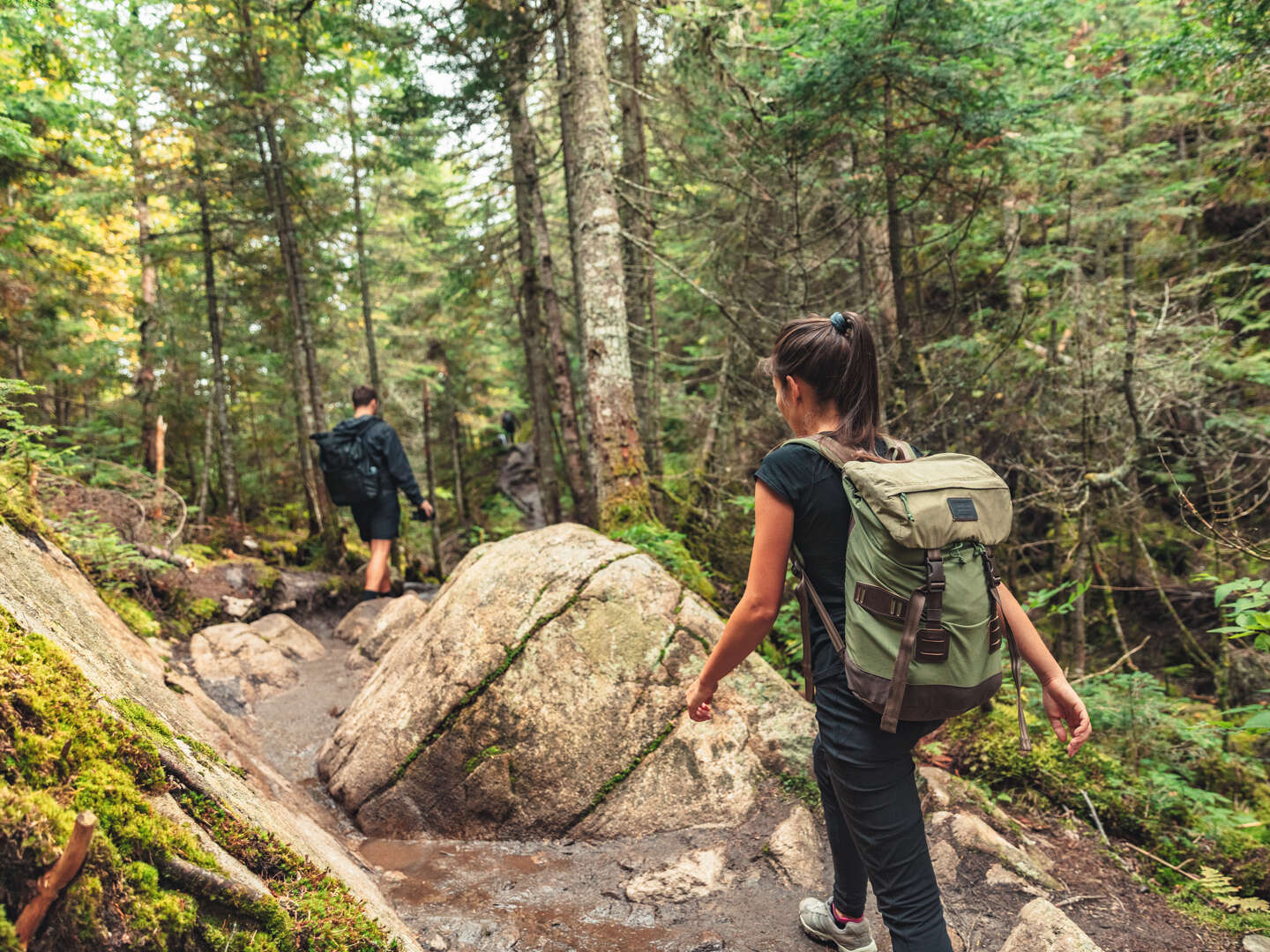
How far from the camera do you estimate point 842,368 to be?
7.52ft

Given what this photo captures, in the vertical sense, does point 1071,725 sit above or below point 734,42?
below

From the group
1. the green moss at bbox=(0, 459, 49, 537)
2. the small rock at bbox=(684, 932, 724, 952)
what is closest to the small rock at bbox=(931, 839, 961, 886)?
the small rock at bbox=(684, 932, 724, 952)

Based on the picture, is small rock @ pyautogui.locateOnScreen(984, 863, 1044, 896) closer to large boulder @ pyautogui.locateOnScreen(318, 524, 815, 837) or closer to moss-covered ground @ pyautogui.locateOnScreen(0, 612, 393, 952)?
large boulder @ pyautogui.locateOnScreen(318, 524, 815, 837)

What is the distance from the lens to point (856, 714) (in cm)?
217

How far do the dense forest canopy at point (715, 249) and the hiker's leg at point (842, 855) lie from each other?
200cm

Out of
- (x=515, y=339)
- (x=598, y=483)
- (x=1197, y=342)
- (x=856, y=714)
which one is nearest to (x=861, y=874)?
(x=856, y=714)

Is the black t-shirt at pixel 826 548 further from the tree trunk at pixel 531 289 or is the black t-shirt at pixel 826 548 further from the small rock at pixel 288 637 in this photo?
the tree trunk at pixel 531 289

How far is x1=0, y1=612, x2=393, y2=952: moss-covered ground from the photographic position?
1.34m

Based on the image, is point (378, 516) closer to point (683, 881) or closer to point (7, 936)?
point (683, 881)

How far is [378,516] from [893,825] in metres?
6.83

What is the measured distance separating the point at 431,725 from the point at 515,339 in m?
15.0

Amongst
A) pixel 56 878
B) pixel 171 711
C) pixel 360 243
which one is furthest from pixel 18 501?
pixel 360 243

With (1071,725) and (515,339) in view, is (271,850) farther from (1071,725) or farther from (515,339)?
(515,339)

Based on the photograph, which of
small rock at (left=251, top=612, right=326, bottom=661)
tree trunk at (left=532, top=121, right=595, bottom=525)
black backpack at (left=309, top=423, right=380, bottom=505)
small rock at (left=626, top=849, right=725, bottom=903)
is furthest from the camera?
tree trunk at (left=532, top=121, right=595, bottom=525)
